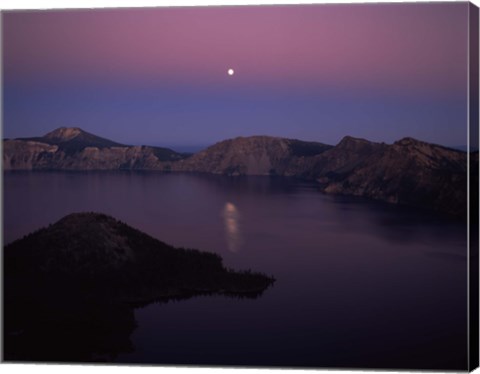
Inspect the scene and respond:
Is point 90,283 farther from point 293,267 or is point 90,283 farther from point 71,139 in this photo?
point 293,267

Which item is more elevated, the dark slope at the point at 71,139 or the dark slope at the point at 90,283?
the dark slope at the point at 71,139

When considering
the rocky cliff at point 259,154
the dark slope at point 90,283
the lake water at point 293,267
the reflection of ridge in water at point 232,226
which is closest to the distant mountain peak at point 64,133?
the lake water at point 293,267

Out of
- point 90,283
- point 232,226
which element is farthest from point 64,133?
point 232,226

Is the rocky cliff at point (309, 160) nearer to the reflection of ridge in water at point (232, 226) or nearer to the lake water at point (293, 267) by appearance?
the lake water at point (293, 267)

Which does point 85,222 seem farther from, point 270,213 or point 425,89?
point 425,89

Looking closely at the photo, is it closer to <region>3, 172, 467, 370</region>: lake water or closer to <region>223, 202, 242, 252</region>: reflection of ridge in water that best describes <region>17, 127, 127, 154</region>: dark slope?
<region>3, 172, 467, 370</region>: lake water

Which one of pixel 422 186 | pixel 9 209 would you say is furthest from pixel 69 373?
pixel 422 186

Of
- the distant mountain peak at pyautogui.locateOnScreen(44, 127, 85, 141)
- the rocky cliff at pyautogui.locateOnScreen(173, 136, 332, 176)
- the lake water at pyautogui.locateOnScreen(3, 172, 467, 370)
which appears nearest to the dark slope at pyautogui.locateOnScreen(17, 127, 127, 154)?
the distant mountain peak at pyautogui.locateOnScreen(44, 127, 85, 141)
